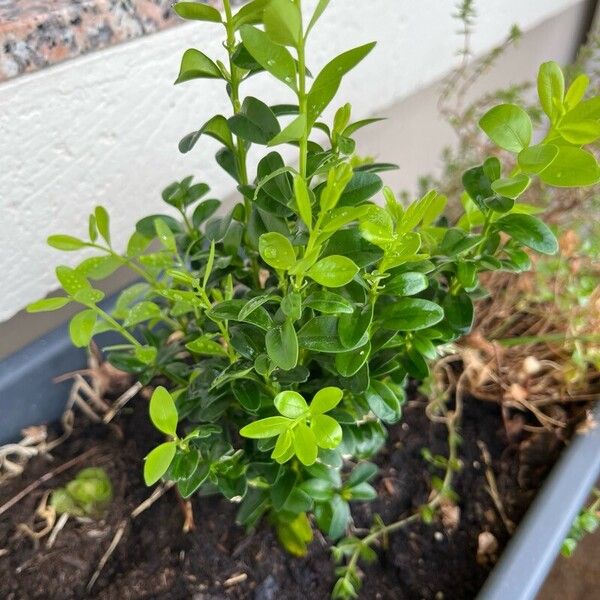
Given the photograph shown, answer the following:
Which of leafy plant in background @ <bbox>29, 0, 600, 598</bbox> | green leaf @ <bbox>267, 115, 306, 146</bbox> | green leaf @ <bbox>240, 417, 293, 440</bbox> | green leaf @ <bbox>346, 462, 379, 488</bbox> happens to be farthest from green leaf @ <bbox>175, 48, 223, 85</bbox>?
green leaf @ <bbox>346, 462, 379, 488</bbox>

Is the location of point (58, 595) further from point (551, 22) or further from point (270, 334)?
point (551, 22)

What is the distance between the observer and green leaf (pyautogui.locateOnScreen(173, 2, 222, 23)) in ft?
1.16

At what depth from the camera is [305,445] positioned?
0.36m

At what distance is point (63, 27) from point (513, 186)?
41cm

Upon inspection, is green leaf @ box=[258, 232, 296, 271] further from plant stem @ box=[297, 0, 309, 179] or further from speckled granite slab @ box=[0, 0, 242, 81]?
speckled granite slab @ box=[0, 0, 242, 81]

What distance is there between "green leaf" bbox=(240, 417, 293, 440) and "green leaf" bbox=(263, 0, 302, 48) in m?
0.21

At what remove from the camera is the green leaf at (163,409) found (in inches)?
15.3

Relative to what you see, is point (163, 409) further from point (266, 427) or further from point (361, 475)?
point (361, 475)

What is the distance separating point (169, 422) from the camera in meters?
0.39

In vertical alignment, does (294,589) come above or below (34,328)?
below

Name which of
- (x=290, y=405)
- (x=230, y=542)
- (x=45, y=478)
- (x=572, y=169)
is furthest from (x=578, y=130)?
(x=45, y=478)

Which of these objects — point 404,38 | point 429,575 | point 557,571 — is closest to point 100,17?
point 404,38

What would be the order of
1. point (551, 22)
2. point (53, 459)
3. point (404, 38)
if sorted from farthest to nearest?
point (551, 22), point (404, 38), point (53, 459)

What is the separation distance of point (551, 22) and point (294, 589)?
136 cm
